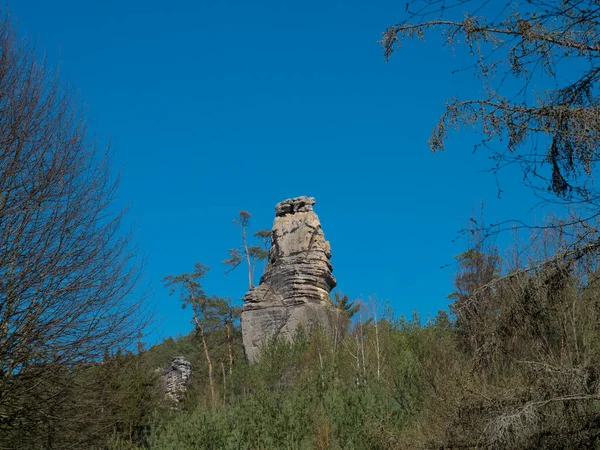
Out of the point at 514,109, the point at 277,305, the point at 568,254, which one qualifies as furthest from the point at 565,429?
the point at 277,305

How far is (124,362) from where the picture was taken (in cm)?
1470

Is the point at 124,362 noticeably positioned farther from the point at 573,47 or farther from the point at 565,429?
the point at 573,47

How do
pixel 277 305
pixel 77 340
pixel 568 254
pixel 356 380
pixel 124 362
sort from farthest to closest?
1. pixel 277 305
2. pixel 356 380
3. pixel 124 362
4. pixel 77 340
5. pixel 568 254

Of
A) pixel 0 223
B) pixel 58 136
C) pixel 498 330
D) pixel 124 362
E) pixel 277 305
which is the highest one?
pixel 277 305

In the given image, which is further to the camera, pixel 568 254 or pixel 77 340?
pixel 77 340

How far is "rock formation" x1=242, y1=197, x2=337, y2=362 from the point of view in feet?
97.6

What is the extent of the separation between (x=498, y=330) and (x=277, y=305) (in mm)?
26174

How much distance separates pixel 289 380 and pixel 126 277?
1379 cm

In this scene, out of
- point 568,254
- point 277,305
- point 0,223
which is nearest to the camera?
point 568,254

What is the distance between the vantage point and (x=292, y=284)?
3072 centimetres

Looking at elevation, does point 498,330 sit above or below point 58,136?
below

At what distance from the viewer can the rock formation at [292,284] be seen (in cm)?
2973

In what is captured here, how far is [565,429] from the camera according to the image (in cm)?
431

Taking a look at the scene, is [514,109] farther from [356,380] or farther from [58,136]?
[356,380]
